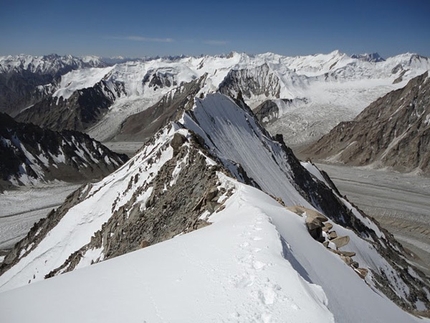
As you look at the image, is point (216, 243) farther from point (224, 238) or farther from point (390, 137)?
point (390, 137)

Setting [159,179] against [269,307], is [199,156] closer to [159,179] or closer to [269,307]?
[159,179]

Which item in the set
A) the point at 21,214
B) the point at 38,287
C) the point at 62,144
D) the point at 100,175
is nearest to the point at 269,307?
the point at 38,287

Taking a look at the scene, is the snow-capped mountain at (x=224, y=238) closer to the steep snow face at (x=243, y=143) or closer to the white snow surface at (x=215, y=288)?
the white snow surface at (x=215, y=288)

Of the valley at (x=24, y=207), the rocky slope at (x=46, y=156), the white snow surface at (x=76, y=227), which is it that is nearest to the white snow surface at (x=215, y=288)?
the white snow surface at (x=76, y=227)

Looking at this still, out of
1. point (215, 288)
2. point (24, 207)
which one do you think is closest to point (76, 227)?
point (215, 288)

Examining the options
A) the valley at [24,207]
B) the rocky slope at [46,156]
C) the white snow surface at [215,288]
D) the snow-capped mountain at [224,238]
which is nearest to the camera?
the white snow surface at [215,288]

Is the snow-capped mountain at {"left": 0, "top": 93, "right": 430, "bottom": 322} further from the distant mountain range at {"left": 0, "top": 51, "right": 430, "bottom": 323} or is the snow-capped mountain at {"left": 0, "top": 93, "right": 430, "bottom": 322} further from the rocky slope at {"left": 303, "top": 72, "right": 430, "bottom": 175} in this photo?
the rocky slope at {"left": 303, "top": 72, "right": 430, "bottom": 175}
